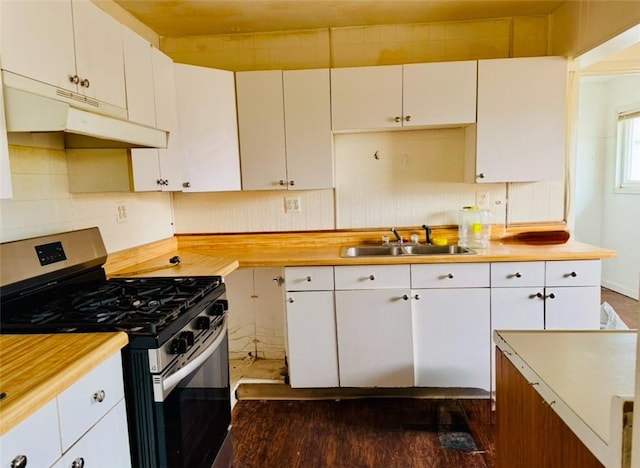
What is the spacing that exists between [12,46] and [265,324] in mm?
2240

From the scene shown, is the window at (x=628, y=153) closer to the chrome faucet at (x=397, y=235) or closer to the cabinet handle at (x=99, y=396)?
the chrome faucet at (x=397, y=235)

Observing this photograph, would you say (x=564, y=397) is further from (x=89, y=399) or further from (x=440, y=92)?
(x=440, y=92)

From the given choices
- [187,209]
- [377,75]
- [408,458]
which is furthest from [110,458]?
[377,75]

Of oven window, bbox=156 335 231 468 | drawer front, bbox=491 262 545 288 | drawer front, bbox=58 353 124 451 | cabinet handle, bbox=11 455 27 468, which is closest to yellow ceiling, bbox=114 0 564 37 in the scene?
drawer front, bbox=491 262 545 288

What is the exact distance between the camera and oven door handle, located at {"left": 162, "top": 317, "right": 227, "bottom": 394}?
4.33ft

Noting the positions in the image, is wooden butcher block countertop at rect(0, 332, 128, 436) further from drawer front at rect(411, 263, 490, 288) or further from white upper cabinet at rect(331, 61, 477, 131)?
white upper cabinet at rect(331, 61, 477, 131)

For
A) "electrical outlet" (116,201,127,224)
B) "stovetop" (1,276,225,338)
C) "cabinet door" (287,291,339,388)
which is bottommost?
"cabinet door" (287,291,339,388)

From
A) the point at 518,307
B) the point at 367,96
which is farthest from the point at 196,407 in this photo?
the point at 367,96

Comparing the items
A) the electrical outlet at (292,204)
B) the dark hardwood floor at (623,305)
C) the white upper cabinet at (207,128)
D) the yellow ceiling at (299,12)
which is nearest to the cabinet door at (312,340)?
the electrical outlet at (292,204)

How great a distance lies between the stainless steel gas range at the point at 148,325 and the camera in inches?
50.6

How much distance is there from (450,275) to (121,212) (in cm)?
195

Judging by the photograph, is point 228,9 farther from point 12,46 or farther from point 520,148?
point 520,148

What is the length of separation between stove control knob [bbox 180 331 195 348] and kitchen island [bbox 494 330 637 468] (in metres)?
1.04

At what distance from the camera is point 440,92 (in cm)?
250
